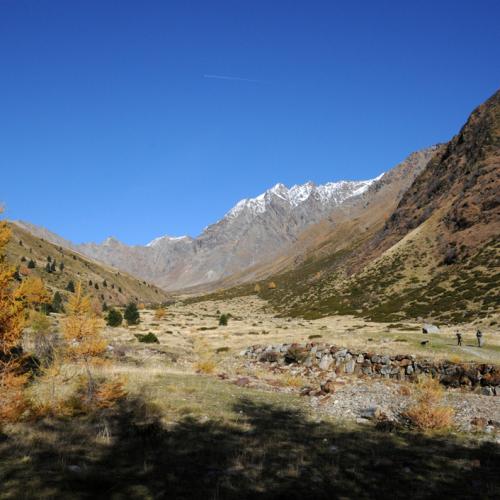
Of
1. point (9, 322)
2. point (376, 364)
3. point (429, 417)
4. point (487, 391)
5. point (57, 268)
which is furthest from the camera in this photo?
point (57, 268)

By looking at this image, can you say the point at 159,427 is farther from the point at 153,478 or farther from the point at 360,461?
the point at 360,461

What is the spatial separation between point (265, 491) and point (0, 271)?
43.9ft

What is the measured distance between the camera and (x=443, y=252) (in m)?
88.2

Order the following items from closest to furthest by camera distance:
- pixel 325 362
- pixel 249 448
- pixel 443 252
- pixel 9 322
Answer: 1. pixel 249 448
2. pixel 9 322
3. pixel 325 362
4. pixel 443 252

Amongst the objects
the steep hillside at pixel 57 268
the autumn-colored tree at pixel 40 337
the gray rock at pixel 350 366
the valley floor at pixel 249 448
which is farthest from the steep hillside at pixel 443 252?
the steep hillside at pixel 57 268

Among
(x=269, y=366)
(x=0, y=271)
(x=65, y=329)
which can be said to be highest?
(x=0, y=271)

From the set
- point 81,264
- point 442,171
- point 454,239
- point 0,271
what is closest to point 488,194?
point 454,239

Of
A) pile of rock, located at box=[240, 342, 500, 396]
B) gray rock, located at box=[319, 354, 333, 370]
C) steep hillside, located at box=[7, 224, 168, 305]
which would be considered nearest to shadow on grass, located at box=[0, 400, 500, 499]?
pile of rock, located at box=[240, 342, 500, 396]

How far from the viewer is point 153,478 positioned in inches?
425

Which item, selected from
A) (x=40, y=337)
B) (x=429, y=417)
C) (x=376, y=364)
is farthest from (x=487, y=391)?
(x=40, y=337)

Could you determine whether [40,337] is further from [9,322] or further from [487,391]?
[487,391]

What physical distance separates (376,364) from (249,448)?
64.9ft

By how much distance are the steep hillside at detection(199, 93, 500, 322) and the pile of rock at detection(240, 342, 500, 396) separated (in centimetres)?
2808

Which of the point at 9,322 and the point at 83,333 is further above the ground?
the point at 9,322
